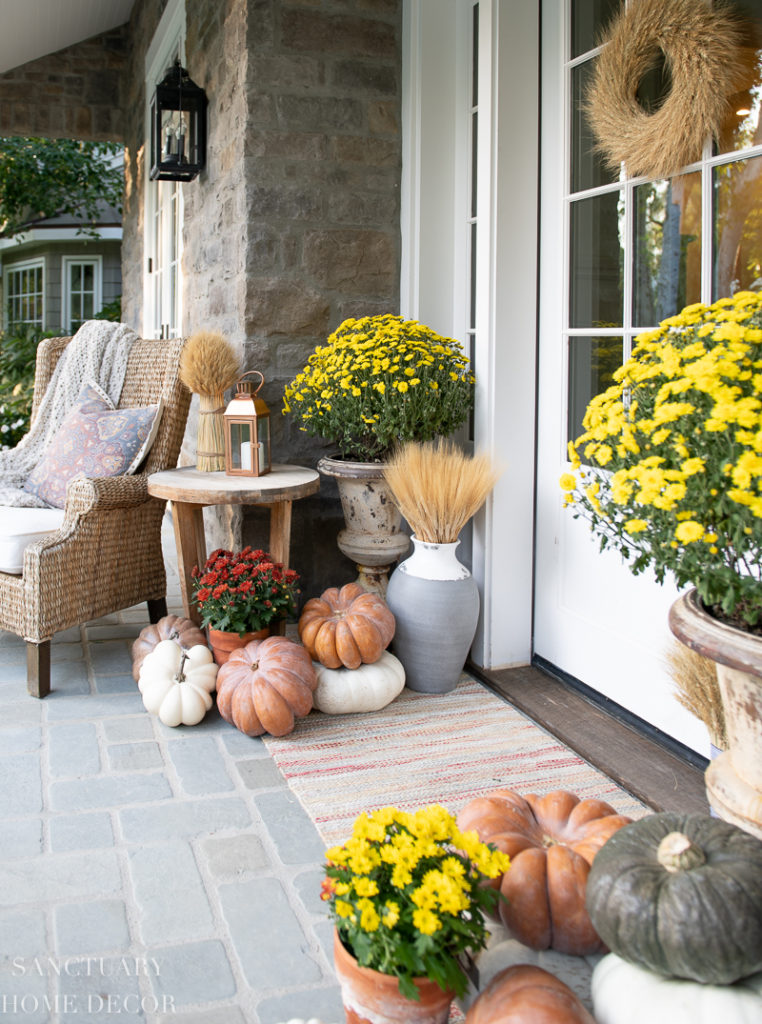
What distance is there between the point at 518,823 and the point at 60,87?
811cm

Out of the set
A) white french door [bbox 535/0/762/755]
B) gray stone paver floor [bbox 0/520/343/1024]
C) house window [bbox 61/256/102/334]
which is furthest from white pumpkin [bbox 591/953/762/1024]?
house window [bbox 61/256/102/334]

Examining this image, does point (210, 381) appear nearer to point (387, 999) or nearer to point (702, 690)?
point (702, 690)

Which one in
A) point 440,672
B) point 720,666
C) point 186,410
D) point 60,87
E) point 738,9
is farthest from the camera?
point 60,87

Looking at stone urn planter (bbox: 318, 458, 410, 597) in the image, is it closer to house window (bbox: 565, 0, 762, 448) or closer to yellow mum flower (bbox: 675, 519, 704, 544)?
house window (bbox: 565, 0, 762, 448)

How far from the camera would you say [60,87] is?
7.93 meters

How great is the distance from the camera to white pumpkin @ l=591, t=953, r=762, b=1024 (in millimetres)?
1200

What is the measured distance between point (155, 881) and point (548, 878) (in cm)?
82

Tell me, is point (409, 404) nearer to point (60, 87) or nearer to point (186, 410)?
point (186, 410)

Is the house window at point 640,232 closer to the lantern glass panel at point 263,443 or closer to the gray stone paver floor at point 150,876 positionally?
the lantern glass panel at point 263,443

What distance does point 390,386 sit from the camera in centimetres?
294

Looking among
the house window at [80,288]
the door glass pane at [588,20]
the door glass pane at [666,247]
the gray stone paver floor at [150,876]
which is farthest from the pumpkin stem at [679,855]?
the house window at [80,288]

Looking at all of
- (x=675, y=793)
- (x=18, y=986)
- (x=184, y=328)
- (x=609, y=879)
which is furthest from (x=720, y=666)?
(x=184, y=328)

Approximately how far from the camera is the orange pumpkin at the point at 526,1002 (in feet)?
4.02

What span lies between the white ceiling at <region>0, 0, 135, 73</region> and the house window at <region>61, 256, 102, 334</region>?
558cm
